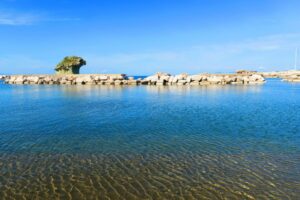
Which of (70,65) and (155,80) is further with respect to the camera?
(70,65)

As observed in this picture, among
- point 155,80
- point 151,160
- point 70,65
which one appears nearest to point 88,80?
point 70,65

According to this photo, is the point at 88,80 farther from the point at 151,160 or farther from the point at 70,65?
the point at 151,160

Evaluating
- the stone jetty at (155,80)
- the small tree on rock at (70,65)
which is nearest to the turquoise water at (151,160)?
the stone jetty at (155,80)

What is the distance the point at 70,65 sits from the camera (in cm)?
11162

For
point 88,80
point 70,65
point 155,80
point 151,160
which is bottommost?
point 151,160

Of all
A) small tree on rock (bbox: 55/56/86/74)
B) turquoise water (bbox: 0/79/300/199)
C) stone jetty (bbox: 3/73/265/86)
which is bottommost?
turquoise water (bbox: 0/79/300/199)

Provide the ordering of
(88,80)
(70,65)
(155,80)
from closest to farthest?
(155,80) < (88,80) < (70,65)

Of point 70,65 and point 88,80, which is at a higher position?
point 70,65

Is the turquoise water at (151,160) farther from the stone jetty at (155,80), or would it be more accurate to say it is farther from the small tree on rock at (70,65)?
the small tree on rock at (70,65)

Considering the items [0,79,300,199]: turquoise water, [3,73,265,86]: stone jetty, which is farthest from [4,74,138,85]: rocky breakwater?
[0,79,300,199]: turquoise water

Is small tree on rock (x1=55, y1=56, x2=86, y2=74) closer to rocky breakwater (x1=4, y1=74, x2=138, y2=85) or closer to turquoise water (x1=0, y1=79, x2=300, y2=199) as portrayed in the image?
rocky breakwater (x1=4, y1=74, x2=138, y2=85)

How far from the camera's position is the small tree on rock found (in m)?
112

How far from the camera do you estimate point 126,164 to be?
13008 mm

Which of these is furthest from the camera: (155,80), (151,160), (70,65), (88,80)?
(70,65)
